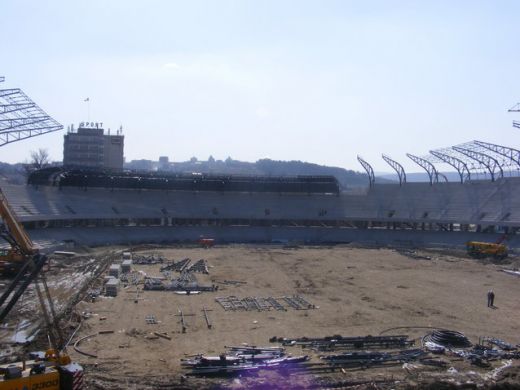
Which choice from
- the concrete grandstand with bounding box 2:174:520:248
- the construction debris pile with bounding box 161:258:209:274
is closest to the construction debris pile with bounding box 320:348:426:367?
the construction debris pile with bounding box 161:258:209:274

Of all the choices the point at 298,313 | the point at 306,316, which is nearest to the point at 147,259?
the point at 298,313

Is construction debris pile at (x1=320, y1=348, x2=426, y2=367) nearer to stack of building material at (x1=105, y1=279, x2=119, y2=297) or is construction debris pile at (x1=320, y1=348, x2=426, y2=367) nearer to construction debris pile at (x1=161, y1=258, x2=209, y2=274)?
stack of building material at (x1=105, y1=279, x2=119, y2=297)

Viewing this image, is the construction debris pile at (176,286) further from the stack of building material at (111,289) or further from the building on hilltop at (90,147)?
the building on hilltop at (90,147)

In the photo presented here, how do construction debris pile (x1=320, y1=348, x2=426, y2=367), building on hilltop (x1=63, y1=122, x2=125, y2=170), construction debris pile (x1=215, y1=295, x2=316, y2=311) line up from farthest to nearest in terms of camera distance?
building on hilltop (x1=63, y1=122, x2=125, y2=170) → construction debris pile (x1=215, y1=295, x2=316, y2=311) → construction debris pile (x1=320, y1=348, x2=426, y2=367)

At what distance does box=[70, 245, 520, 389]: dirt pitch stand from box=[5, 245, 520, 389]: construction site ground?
0.16 feet

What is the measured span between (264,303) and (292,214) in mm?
39635

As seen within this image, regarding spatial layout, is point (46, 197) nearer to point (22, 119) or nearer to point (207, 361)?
point (22, 119)

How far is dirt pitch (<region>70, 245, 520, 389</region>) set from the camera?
58.2ft

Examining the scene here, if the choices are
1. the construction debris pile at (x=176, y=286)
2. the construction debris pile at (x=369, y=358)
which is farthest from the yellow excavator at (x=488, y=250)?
the construction debris pile at (x=369, y=358)

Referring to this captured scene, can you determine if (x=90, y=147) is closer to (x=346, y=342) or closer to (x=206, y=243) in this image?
(x=206, y=243)

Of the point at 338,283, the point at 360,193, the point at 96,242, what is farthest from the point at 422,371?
the point at 360,193

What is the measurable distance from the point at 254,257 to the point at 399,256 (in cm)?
1411

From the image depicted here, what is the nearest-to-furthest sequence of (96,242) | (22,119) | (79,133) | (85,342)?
(85,342) < (22,119) < (96,242) < (79,133)

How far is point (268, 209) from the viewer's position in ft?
228
